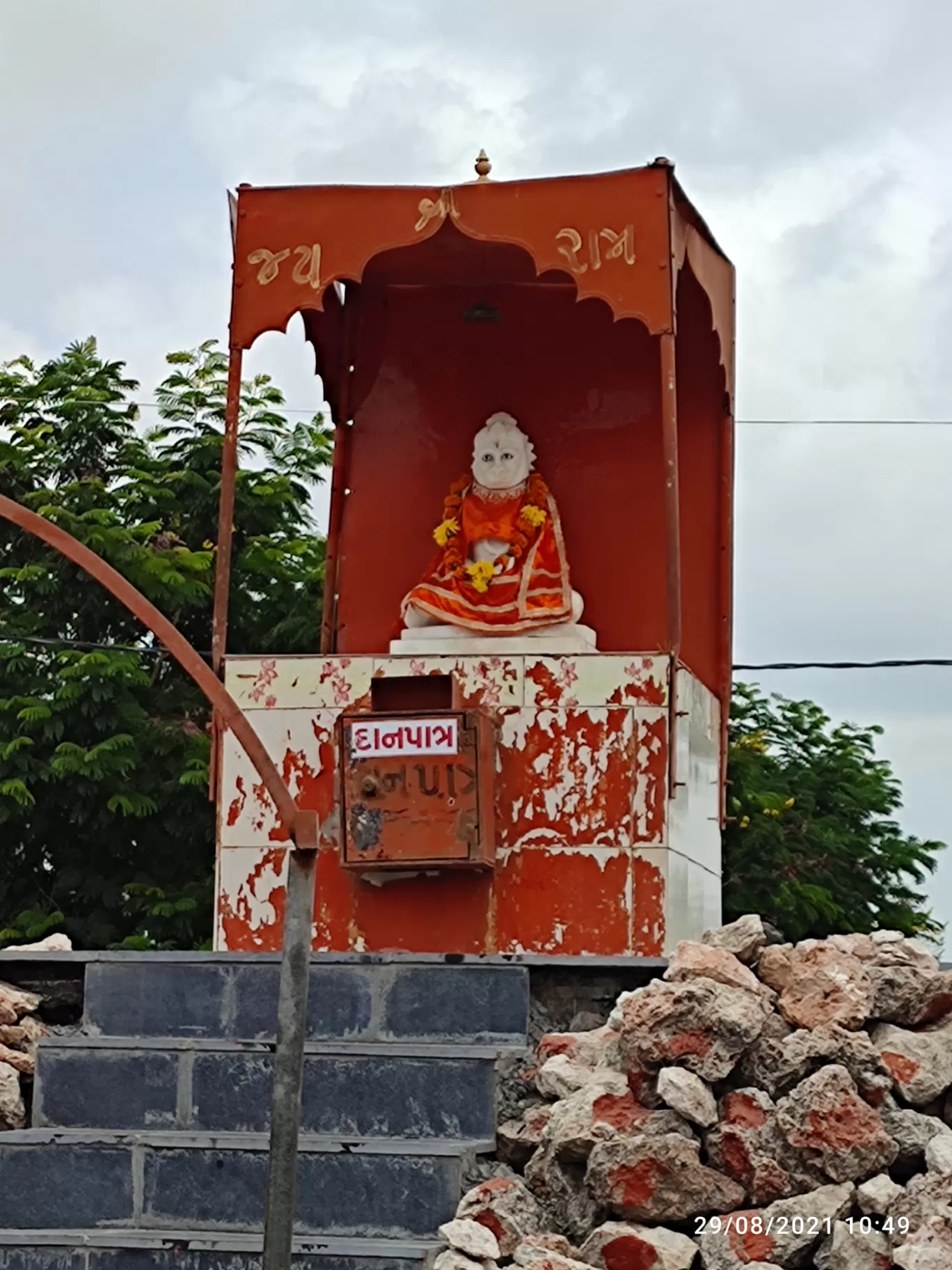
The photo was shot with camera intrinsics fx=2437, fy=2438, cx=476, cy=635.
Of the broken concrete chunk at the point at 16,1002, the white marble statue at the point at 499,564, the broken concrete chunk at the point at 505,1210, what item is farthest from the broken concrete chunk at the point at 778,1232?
the white marble statue at the point at 499,564

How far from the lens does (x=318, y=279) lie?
34.1 feet

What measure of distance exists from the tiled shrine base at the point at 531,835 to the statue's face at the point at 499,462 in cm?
143

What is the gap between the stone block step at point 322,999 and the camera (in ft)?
26.1

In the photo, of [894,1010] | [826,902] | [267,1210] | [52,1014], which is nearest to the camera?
[267,1210]

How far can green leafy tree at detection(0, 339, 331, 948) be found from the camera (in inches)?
679

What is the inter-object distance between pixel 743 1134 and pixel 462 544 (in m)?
4.91

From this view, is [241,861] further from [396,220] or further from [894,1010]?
[894,1010]

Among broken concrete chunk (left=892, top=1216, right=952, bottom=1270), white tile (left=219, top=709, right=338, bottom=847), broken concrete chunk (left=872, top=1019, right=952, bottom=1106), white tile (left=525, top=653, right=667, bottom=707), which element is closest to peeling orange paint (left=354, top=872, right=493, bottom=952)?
white tile (left=219, top=709, right=338, bottom=847)

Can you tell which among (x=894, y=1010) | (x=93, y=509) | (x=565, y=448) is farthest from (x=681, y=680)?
(x=93, y=509)

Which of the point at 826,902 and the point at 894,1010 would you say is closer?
the point at 894,1010

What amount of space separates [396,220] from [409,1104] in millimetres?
4244

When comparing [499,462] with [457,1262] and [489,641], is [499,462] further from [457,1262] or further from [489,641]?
[457,1262]

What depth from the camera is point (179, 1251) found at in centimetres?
724
